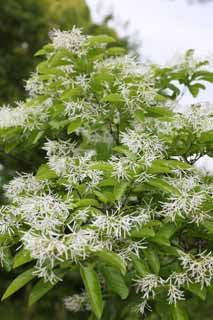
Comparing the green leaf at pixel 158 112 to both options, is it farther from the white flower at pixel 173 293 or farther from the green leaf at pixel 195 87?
the white flower at pixel 173 293

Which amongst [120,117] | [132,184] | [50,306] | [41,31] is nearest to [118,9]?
[41,31]

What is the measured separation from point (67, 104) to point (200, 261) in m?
0.75

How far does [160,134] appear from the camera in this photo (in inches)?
82.3

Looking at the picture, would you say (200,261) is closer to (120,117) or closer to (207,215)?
(207,215)

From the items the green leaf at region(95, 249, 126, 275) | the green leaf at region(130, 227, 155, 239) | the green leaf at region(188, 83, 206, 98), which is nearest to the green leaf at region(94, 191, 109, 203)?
A: the green leaf at region(130, 227, 155, 239)

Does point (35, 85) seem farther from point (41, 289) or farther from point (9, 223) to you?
point (41, 289)

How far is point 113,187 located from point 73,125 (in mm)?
377

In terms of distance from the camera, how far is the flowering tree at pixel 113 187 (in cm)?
147

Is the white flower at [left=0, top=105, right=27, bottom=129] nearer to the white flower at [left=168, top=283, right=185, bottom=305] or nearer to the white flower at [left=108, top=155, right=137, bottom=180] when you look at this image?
the white flower at [left=108, top=155, right=137, bottom=180]

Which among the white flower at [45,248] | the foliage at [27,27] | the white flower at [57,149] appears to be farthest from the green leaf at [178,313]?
the foliage at [27,27]

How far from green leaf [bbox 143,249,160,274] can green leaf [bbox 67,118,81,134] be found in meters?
0.54

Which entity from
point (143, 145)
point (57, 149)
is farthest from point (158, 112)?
point (57, 149)

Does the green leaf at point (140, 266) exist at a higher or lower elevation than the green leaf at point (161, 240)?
lower

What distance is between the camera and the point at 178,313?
5.42 feet
